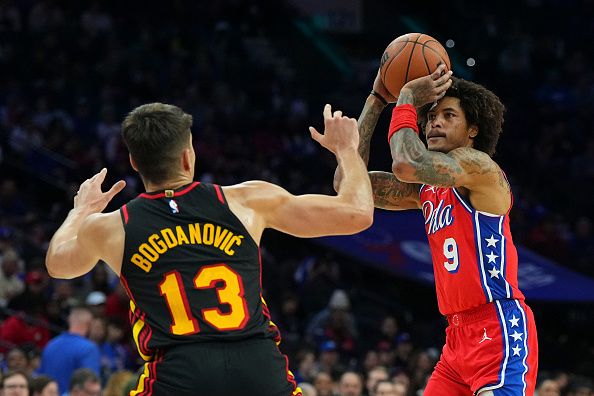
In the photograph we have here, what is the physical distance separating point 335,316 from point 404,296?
2.77 m

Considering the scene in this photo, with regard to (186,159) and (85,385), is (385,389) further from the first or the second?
(186,159)

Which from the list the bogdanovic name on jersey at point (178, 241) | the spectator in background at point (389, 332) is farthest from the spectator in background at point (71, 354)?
the bogdanovic name on jersey at point (178, 241)

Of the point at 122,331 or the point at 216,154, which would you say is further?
the point at 216,154

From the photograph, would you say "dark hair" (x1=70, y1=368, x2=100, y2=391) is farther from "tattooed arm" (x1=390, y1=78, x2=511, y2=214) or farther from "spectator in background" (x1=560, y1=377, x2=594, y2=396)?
"spectator in background" (x1=560, y1=377, x2=594, y2=396)

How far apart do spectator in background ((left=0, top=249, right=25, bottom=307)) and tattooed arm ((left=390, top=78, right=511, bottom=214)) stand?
8019 mm

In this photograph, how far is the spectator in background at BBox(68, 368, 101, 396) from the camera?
27.2ft

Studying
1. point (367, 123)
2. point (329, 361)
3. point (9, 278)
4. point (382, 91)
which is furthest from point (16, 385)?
point (9, 278)

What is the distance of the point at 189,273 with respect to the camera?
4.04 m

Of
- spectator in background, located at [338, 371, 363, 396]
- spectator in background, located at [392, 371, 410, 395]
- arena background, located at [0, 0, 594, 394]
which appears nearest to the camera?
spectator in background, located at [338, 371, 363, 396]

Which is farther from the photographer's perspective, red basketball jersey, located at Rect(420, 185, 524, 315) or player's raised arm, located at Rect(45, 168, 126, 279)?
red basketball jersey, located at Rect(420, 185, 524, 315)

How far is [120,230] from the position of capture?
4129mm

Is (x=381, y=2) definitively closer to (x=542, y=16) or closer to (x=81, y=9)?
(x=542, y=16)

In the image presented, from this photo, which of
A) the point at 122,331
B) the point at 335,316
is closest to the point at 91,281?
the point at 122,331

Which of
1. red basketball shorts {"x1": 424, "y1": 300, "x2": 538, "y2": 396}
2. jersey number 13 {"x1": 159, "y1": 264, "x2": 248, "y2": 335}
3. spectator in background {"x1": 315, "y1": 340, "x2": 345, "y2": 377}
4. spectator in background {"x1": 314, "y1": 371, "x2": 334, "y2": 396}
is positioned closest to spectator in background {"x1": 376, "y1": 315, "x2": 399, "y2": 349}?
spectator in background {"x1": 315, "y1": 340, "x2": 345, "y2": 377}
